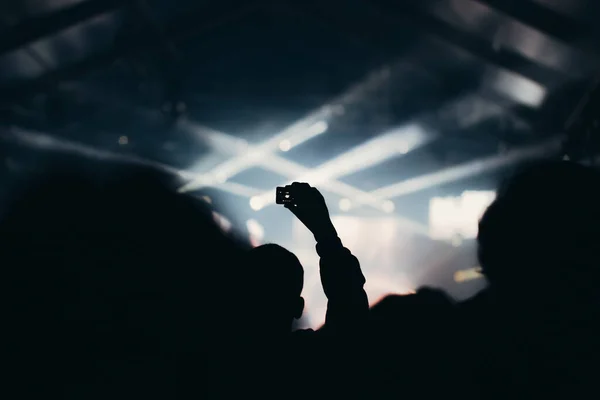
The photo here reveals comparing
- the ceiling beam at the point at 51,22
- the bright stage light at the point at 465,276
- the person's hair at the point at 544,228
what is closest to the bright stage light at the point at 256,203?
the bright stage light at the point at 465,276

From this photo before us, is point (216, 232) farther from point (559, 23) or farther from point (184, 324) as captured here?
point (559, 23)

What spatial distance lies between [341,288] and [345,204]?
8.98 metres

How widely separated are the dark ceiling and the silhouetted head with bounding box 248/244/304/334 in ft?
14.1

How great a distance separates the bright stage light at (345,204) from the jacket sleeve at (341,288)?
8.78 meters

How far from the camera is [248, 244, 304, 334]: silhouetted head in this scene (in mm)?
1225

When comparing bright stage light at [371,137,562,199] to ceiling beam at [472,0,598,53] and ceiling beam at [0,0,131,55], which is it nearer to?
ceiling beam at [472,0,598,53]

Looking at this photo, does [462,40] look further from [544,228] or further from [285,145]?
[544,228]

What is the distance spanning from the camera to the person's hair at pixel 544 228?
782 mm

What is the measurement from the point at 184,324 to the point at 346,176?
332 inches

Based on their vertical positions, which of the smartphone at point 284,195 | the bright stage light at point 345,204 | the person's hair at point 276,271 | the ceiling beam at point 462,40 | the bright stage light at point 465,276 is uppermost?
the bright stage light at point 345,204

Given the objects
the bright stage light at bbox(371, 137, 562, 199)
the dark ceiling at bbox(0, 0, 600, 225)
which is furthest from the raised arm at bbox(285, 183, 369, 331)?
the bright stage light at bbox(371, 137, 562, 199)

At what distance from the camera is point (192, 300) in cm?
84

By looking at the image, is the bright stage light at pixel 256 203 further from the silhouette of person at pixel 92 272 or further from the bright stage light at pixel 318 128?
the silhouette of person at pixel 92 272

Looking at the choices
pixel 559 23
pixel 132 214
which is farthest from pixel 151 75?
pixel 132 214
